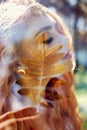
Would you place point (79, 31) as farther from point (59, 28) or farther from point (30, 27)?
point (30, 27)

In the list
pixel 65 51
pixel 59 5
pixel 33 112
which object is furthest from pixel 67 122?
pixel 59 5

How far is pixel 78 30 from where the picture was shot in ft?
4.51

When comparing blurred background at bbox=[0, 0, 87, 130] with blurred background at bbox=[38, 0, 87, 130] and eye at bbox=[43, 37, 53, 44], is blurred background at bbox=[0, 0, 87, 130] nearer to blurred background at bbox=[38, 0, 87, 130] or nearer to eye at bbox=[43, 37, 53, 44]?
blurred background at bbox=[38, 0, 87, 130]

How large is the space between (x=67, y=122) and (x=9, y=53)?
0.32 m

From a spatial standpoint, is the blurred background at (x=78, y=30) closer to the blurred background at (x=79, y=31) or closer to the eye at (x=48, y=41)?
the blurred background at (x=79, y=31)

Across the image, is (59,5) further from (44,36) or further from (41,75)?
(41,75)

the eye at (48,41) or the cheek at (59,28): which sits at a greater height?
the cheek at (59,28)

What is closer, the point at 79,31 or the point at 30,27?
the point at 30,27

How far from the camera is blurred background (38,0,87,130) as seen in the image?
4.39 feet

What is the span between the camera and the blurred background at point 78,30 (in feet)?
4.39

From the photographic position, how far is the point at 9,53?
49.4 inches

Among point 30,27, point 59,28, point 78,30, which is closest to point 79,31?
point 78,30

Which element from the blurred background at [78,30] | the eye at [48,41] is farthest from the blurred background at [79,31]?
the eye at [48,41]

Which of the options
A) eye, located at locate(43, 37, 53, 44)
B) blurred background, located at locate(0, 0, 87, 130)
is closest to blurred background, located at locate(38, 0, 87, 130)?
blurred background, located at locate(0, 0, 87, 130)
